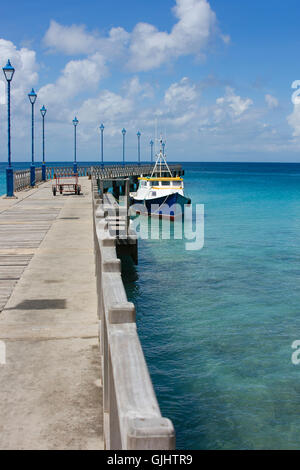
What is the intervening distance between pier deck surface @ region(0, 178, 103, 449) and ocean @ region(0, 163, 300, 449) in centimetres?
207

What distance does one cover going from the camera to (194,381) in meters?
8.76

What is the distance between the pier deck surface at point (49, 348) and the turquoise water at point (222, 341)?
81.5 inches

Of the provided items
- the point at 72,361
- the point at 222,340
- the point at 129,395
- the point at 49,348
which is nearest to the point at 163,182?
the point at 222,340

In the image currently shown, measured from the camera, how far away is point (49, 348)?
598cm

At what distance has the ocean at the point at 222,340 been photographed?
7434 millimetres

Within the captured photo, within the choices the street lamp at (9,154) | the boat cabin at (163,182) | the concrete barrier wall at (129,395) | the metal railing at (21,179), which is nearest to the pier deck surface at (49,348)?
the concrete barrier wall at (129,395)

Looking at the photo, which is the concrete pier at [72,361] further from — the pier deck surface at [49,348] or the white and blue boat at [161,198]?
the white and blue boat at [161,198]

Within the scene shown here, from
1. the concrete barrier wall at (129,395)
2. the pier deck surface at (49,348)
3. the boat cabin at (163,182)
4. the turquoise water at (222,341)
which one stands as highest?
the boat cabin at (163,182)

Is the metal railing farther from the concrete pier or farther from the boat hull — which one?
the concrete pier

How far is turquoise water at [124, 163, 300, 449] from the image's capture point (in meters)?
7.43

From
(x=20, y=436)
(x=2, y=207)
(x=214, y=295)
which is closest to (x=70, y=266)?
(x=214, y=295)

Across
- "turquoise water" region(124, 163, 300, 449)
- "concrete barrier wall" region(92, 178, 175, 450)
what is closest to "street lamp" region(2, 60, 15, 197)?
"turquoise water" region(124, 163, 300, 449)

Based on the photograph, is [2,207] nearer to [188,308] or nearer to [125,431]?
[188,308]
